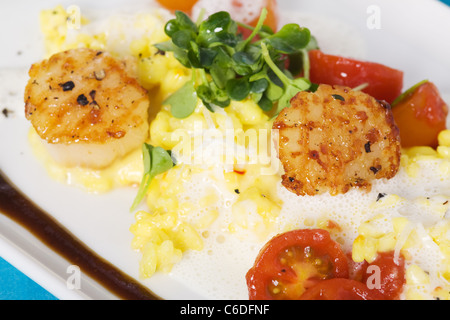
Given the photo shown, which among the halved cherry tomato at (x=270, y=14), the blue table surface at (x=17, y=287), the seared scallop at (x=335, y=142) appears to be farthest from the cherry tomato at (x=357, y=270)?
the halved cherry tomato at (x=270, y=14)

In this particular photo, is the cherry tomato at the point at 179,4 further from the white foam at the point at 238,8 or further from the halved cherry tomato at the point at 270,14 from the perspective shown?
the halved cherry tomato at the point at 270,14

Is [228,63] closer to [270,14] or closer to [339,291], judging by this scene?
[270,14]

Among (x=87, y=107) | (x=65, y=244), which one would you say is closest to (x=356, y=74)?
(x=87, y=107)

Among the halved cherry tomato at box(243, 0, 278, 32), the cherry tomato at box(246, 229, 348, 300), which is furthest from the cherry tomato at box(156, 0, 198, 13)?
the cherry tomato at box(246, 229, 348, 300)

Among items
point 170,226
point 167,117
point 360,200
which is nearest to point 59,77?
point 167,117

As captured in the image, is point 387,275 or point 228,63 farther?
point 228,63
